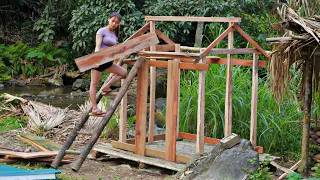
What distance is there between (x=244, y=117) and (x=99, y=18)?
834 cm

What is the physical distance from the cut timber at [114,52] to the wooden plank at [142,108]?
481mm

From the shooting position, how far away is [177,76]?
8.01 meters

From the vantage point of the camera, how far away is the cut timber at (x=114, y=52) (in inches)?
296

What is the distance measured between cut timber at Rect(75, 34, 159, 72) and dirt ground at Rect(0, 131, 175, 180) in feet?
4.41

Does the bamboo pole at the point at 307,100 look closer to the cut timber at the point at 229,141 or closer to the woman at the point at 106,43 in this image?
the cut timber at the point at 229,141

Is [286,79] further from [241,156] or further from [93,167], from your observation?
[93,167]

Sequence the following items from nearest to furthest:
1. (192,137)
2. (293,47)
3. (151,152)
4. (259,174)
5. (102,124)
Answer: (259,174) → (293,47) → (102,124) → (151,152) → (192,137)

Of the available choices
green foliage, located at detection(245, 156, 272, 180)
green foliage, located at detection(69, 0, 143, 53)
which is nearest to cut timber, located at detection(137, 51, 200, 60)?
green foliage, located at detection(245, 156, 272, 180)

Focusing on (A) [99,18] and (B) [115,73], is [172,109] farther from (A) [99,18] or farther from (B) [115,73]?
(A) [99,18]

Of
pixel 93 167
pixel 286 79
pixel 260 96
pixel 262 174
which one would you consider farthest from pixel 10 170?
pixel 260 96

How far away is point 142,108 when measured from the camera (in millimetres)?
8406

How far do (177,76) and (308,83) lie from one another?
1638 mm

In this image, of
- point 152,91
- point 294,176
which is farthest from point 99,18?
point 294,176

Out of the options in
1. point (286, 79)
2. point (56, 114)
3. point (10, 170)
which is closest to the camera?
point (10, 170)
